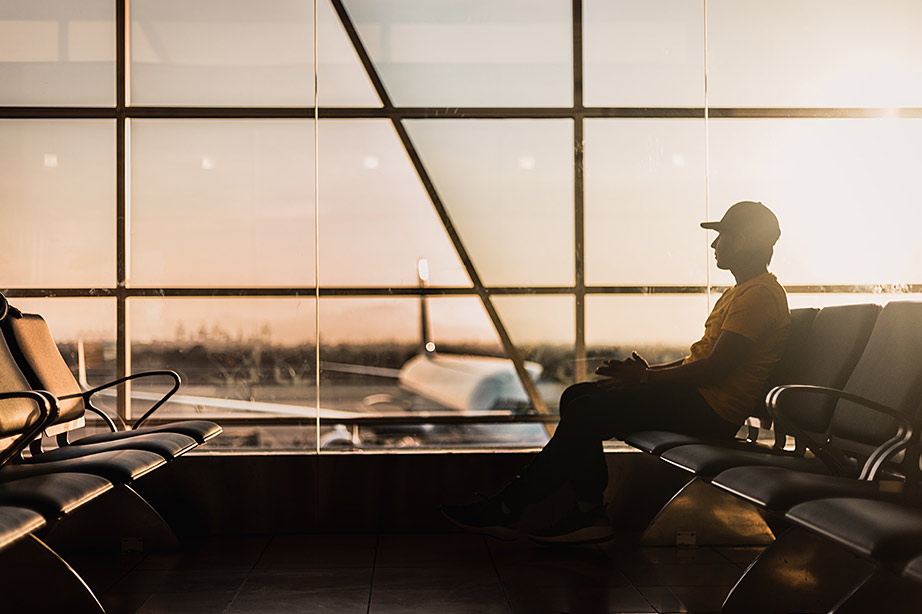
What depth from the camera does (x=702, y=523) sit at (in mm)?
3697

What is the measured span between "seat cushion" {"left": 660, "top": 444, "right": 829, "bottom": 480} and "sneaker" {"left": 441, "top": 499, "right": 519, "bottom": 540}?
2.33 ft

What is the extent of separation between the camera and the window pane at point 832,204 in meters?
4.38

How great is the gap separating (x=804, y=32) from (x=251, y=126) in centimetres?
272

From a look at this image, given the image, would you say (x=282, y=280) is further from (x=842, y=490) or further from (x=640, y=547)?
(x=842, y=490)

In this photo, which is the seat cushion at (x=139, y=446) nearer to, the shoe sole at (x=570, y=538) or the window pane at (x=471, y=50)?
the shoe sole at (x=570, y=538)

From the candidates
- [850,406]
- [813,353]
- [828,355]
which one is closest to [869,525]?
[850,406]

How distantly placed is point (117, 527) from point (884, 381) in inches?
114

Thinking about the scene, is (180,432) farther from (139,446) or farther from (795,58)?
(795,58)

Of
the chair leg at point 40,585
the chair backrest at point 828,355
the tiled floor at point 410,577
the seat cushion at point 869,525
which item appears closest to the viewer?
the seat cushion at point 869,525

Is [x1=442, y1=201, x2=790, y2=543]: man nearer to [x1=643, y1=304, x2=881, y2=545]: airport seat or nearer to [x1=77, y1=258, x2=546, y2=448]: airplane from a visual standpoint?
[x1=643, y1=304, x2=881, y2=545]: airport seat

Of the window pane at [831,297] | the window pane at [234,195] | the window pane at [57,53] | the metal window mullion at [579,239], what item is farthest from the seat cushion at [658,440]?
the window pane at [57,53]

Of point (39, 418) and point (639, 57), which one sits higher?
point (639, 57)

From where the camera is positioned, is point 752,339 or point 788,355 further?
point 788,355

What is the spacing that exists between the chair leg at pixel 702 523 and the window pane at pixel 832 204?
1.17 m
